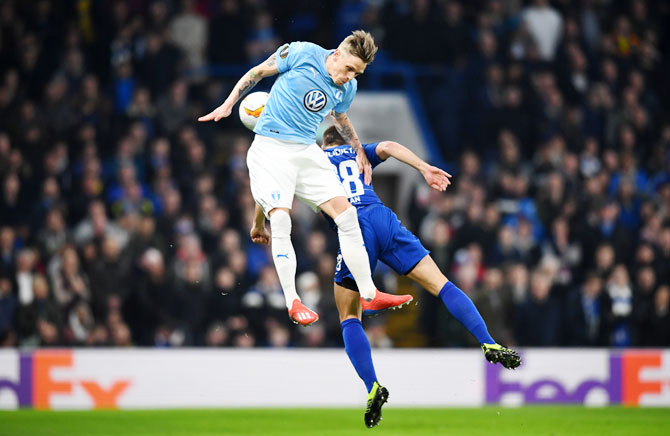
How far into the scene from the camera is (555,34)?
17953 millimetres

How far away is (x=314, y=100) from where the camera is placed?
323 inches

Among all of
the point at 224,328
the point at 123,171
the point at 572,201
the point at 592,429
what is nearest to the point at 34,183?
the point at 123,171

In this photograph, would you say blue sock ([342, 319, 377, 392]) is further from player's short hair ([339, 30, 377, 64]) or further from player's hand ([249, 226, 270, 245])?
player's short hair ([339, 30, 377, 64])

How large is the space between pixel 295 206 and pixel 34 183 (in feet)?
11.7


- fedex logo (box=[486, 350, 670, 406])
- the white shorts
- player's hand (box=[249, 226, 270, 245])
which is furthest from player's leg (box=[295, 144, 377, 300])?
fedex logo (box=[486, 350, 670, 406])

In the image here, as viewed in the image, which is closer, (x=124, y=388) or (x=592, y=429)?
(x=592, y=429)

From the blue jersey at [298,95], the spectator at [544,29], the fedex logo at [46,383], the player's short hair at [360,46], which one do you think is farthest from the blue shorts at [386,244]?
the spectator at [544,29]

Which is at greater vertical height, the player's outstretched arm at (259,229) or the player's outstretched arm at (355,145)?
the player's outstretched arm at (355,145)

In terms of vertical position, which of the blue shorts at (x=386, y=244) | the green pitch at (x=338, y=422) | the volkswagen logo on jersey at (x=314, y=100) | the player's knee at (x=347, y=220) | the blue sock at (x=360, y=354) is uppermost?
the volkswagen logo on jersey at (x=314, y=100)

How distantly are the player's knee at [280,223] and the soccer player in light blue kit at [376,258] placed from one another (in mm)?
533

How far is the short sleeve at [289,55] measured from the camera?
8.23m

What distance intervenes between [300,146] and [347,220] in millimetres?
628

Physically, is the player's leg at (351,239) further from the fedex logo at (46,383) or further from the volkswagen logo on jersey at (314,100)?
the fedex logo at (46,383)

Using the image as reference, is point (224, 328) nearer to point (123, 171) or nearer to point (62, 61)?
point (123, 171)
